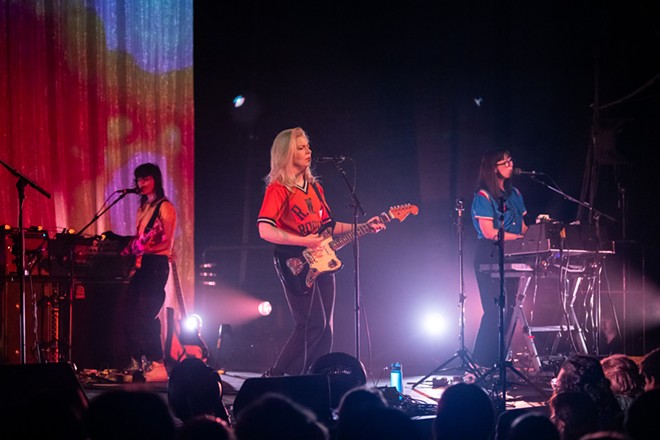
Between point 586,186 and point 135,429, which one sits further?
point 586,186

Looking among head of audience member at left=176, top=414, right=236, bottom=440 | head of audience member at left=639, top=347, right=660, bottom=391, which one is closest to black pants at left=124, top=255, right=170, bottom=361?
head of audience member at left=639, top=347, right=660, bottom=391

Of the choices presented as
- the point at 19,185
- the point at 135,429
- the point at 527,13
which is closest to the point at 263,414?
the point at 135,429

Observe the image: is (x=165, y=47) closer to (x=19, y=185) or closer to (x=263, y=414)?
(x=19, y=185)

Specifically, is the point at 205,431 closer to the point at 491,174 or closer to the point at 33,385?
the point at 33,385

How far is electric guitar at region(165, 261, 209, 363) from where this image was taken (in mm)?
9164

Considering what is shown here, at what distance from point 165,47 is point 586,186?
18.6ft

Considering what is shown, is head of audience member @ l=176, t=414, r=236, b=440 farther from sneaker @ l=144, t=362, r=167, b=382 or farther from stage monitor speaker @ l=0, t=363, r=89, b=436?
sneaker @ l=144, t=362, r=167, b=382

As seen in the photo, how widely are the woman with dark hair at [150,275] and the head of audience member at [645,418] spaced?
5.93 m

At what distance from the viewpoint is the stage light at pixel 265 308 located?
9.73 m

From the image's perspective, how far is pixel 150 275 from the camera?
8352 millimetres

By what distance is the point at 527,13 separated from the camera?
10789 mm

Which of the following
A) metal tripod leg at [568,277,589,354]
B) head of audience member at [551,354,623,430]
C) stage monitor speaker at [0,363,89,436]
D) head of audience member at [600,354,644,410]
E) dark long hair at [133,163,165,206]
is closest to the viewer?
stage monitor speaker at [0,363,89,436]

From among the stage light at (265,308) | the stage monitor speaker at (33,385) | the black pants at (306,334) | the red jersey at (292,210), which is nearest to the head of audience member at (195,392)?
the stage monitor speaker at (33,385)

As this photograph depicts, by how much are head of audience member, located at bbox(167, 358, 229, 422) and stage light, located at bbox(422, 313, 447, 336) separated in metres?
5.60
